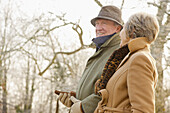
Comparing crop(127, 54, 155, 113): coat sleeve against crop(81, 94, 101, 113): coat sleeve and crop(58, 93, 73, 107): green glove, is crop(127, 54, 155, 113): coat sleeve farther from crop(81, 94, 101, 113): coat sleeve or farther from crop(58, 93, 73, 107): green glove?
crop(58, 93, 73, 107): green glove

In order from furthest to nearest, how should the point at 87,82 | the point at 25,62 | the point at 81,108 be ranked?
the point at 25,62
the point at 87,82
the point at 81,108

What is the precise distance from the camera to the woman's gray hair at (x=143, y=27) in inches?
69.0

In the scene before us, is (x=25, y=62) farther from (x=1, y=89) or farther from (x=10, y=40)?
(x=10, y=40)

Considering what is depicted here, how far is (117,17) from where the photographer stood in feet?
8.71

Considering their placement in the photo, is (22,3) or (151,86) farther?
(22,3)

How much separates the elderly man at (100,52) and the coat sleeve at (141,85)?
0.69m

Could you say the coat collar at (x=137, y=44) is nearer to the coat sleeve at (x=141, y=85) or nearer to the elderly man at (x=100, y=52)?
the coat sleeve at (x=141, y=85)

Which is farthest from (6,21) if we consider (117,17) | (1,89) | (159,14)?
(117,17)

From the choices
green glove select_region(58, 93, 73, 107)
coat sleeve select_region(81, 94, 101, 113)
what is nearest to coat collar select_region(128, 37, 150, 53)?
coat sleeve select_region(81, 94, 101, 113)

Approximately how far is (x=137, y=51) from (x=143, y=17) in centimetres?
27

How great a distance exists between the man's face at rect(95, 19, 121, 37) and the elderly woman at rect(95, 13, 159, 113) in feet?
2.30

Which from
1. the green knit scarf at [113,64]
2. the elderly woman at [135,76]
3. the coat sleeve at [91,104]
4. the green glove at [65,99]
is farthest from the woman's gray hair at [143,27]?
the green glove at [65,99]

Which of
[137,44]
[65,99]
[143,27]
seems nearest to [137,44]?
[137,44]

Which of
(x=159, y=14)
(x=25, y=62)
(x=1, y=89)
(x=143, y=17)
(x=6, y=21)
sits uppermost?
(x=6, y=21)
